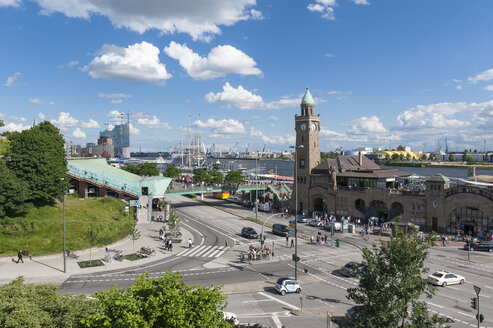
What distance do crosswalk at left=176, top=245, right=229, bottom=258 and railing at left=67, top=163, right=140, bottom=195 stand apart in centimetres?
2603

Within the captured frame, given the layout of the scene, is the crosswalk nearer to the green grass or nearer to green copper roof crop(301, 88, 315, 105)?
the green grass

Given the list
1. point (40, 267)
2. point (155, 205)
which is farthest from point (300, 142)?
point (40, 267)

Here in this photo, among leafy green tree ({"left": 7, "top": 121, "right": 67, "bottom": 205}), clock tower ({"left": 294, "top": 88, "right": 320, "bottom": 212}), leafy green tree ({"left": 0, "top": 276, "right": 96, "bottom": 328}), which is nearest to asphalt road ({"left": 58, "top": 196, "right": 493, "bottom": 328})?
leafy green tree ({"left": 0, "top": 276, "right": 96, "bottom": 328})

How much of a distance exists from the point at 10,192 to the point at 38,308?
119 ft

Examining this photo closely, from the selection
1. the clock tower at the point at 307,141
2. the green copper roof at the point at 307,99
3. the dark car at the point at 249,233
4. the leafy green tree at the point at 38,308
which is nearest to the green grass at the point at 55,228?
the dark car at the point at 249,233

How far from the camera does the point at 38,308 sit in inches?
619

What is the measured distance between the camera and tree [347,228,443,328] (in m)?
16.1

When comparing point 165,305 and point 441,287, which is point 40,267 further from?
point 441,287

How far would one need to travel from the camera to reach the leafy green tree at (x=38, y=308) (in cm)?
1427

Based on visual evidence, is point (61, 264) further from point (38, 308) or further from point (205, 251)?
point (38, 308)

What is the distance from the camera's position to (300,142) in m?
81.4

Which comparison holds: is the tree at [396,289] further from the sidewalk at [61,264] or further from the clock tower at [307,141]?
the clock tower at [307,141]

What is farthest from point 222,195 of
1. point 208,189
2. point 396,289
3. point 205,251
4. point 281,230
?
point 396,289

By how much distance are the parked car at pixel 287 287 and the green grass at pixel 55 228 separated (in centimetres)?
2846
